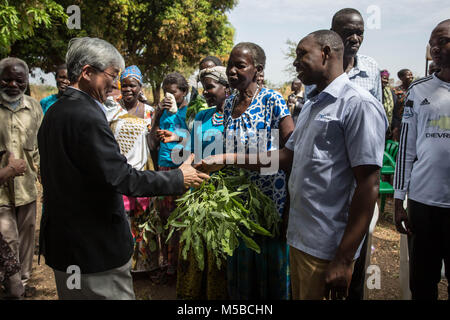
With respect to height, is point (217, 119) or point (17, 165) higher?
point (217, 119)

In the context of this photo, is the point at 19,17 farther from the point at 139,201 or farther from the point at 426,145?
the point at 426,145

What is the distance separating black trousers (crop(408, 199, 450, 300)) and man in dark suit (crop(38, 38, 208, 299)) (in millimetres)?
1760

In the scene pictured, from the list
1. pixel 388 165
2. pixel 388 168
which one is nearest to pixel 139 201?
pixel 388 168

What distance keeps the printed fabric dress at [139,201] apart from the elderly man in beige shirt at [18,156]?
0.84m

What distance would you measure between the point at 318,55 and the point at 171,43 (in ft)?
52.3

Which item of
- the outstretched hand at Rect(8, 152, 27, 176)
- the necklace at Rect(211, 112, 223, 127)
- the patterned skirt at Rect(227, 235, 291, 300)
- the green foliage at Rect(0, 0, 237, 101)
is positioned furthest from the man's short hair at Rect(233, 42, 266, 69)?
the green foliage at Rect(0, 0, 237, 101)

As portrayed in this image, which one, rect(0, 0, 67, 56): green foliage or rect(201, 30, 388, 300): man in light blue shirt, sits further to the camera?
rect(0, 0, 67, 56): green foliage

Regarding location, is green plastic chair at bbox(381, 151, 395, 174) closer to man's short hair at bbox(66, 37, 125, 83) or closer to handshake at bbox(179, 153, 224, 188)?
handshake at bbox(179, 153, 224, 188)

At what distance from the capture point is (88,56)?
1907 mm

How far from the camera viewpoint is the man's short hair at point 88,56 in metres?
1.91

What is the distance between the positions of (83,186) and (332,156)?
4.34 ft

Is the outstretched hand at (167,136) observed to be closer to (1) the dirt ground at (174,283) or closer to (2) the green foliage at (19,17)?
(1) the dirt ground at (174,283)

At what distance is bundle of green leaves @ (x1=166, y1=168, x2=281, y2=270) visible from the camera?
2.30m
